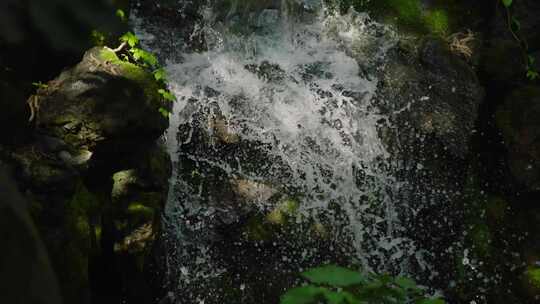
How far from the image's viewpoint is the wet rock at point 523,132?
495 centimetres

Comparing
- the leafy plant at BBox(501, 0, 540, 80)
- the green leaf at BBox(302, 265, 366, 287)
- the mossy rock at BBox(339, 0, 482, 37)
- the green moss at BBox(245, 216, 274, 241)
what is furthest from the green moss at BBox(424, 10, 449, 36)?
the green leaf at BBox(302, 265, 366, 287)

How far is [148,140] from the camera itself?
12.9ft

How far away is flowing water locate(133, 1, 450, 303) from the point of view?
4.35 metres

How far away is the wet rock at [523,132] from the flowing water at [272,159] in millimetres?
1158

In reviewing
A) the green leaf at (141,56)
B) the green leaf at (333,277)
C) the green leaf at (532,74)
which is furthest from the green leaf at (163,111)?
the green leaf at (532,74)

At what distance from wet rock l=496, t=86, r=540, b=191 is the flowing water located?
1.16 meters

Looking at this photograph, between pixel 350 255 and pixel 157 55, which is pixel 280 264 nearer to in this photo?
pixel 350 255

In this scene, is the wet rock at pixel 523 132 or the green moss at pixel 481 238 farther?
the wet rock at pixel 523 132

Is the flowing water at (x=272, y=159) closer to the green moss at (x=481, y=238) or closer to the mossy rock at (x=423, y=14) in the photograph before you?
the mossy rock at (x=423, y=14)

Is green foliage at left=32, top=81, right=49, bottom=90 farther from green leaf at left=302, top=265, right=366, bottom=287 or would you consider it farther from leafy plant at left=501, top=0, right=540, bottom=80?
leafy plant at left=501, top=0, right=540, bottom=80

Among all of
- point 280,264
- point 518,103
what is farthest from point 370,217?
point 518,103

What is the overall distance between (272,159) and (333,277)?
9.66 feet

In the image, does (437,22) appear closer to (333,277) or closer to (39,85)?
(39,85)

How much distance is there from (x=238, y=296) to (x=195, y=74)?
6.80 feet
